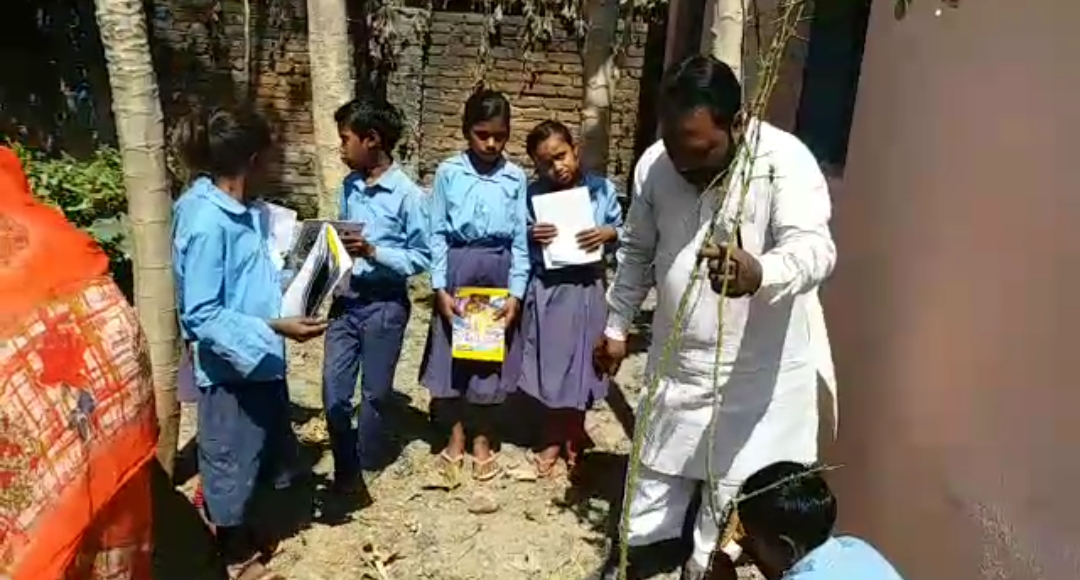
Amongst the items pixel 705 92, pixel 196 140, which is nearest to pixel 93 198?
pixel 196 140

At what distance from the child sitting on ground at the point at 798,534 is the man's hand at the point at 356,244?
1826 mm

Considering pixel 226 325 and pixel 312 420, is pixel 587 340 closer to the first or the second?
pixel 312 420

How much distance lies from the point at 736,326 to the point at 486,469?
6.05 feet

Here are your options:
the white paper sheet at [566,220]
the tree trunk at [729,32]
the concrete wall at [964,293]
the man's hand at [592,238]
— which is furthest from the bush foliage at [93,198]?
the concrete wall at [964,293]

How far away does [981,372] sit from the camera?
116 inches

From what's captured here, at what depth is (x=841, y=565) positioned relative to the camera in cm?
250

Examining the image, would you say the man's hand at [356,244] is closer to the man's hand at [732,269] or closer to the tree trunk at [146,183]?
the tree trunk at [146,183]

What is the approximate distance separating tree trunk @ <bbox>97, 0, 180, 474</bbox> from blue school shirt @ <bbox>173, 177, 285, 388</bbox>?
16.6 inches

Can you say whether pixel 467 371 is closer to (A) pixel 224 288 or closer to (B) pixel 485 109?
(B) pixel 485 109

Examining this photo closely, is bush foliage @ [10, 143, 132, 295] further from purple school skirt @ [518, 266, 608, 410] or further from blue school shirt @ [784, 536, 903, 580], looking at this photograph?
blue school shirt @ [784, 536, 903, 580]

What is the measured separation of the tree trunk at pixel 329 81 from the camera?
6.29 meters

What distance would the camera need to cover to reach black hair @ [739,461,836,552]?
2615mm

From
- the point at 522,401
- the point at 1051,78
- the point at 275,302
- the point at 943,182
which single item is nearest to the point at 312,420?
the point at 522,401

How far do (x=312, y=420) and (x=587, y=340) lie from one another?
136cm
